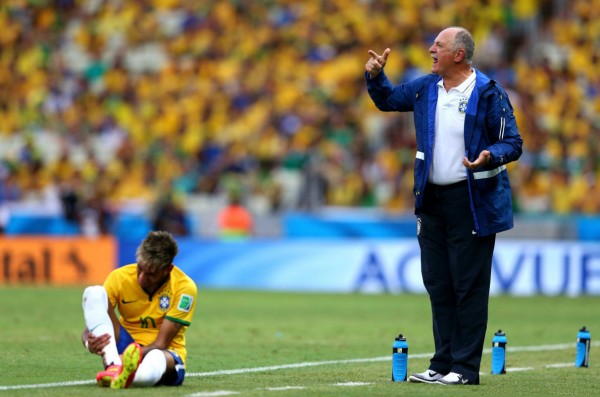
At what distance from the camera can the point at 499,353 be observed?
9.32m

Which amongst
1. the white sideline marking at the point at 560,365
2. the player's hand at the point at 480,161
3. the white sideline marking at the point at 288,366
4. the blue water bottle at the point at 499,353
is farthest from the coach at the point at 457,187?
the white sideline marking at the point at 560,365

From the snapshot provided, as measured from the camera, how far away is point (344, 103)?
87.6 feet

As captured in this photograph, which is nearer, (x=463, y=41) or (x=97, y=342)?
(x=97, y=342)

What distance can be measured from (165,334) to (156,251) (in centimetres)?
57

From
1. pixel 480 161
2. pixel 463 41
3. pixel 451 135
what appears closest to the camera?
pixel 480 161

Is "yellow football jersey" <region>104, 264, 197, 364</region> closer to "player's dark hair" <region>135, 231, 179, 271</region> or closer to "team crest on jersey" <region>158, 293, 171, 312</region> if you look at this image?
"team crest on jersey" <region>158, 293, 171, 312</region>

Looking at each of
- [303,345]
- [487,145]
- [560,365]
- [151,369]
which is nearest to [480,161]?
[487,145]

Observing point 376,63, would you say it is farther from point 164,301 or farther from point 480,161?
point 164,301

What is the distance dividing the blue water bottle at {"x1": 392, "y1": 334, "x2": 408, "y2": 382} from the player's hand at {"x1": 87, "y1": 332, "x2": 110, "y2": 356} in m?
2.00

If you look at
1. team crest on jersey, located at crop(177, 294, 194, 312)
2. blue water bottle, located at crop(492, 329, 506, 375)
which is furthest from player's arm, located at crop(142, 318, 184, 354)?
blue water bottle, located at crop(492, 329, 506, 375)

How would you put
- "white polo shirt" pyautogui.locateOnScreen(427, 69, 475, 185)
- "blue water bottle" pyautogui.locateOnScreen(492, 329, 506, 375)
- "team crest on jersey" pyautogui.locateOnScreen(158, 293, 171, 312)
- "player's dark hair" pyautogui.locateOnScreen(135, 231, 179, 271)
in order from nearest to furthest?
"player's dark hair" pyautogui.locateOnScreen(135, 231, 179, 271) < "team crest on jersey" pyautogui.locateOnScreen(158, 293, 171, 312) < "white polo shirt" pyautogui.locateOnScreen(427, 69, 475, 185) < "blue water bottle" pyautogui.locateOnScreen(492, 329, 506, 375)

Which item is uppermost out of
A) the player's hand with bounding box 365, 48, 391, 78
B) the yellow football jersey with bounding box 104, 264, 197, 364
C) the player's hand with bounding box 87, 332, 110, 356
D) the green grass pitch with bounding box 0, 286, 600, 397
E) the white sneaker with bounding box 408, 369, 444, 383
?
the player's hand with bounding box 365, 48, 391, 78

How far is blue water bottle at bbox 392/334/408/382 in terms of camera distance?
328 inches

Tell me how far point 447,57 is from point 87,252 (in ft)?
52.6
